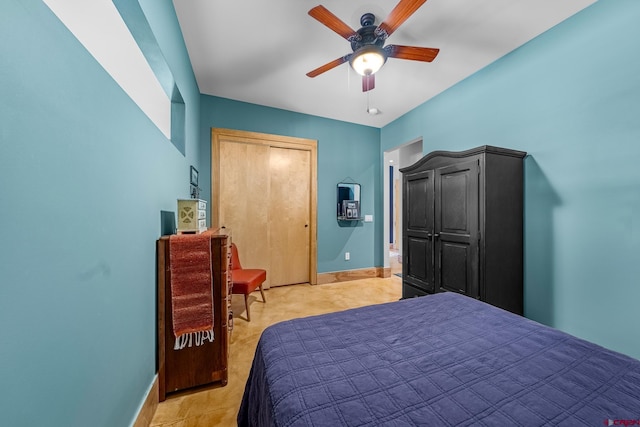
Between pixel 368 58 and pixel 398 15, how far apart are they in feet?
1.17

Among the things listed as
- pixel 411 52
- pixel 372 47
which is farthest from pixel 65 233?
pixel 411 52

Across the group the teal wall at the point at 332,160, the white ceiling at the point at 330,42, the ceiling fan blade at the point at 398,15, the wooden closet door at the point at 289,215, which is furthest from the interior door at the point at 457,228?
the wooden closet door at the point at 289,215

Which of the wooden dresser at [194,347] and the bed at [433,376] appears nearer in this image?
the bed at [433,376]

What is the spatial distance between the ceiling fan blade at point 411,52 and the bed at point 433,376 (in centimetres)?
197

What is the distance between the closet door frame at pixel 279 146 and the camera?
3.29 metres

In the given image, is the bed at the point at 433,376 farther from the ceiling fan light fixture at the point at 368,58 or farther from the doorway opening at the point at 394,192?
the doorway opening at the point at 394,192

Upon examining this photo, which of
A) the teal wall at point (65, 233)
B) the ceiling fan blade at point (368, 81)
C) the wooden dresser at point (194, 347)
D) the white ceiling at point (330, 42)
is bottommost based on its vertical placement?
the wooden dresser at point (194, 347)

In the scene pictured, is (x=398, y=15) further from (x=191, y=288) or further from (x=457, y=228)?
(x=191, y=288)

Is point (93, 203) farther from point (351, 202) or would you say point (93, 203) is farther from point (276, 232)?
point (351, 202)

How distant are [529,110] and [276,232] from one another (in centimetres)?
331

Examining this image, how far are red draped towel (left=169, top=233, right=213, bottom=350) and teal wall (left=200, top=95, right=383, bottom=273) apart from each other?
1.94 m

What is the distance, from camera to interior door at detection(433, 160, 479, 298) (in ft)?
7.01

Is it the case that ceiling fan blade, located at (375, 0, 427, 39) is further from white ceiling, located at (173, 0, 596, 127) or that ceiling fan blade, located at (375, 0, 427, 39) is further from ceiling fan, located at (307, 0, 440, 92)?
white ceiling, located at (173, 0, 596, 127)

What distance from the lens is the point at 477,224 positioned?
2115mm
